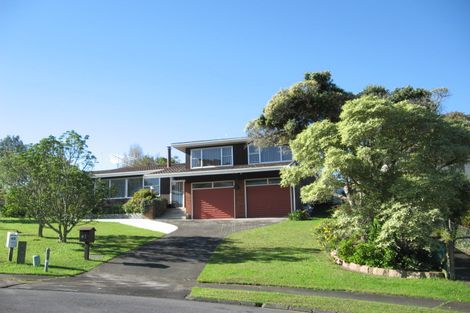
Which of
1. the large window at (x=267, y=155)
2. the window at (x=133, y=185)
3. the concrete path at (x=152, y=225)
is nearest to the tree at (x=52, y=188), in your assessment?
the concrete path at (x=152, y=225)

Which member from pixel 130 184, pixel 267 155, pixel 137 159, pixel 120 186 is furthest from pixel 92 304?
pixel 137 159

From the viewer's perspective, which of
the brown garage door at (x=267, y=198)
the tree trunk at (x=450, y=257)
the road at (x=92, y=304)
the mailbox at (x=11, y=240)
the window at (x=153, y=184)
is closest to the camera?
the road at (x=92, y=304)

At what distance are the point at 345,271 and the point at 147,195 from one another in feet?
68.2

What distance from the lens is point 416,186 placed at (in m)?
12.8

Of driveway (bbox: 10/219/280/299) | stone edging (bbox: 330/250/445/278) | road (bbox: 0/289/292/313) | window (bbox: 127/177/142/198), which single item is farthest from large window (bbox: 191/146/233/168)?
road (bbox: 0/289/292/313)

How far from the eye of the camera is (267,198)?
94.8ft

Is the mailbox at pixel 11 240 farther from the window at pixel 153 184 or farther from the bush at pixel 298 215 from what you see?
the window at pixel 153 184

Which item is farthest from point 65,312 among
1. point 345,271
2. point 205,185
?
point 205,185

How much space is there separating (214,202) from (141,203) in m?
5.03

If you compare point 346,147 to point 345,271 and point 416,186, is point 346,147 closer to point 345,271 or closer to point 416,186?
point 416,186

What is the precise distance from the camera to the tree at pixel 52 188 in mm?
18953

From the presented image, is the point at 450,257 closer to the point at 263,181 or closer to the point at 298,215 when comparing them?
the point at 298,215

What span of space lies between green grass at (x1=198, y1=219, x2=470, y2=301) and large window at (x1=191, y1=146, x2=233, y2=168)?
36.8 feet

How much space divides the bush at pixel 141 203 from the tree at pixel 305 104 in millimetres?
10959
